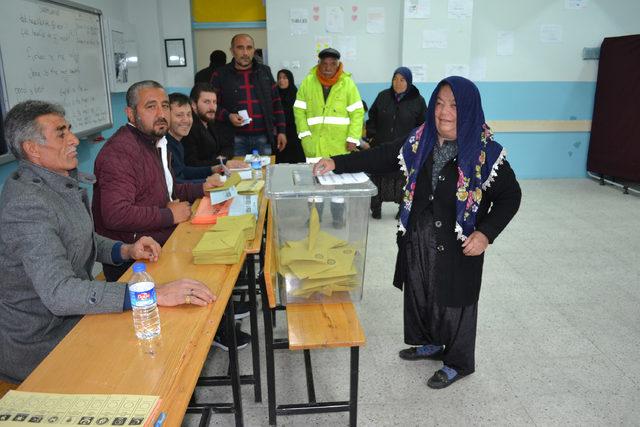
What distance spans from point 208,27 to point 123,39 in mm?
1242

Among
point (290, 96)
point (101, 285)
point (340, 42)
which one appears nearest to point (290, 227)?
point (101, 285)

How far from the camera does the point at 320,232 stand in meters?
1.82

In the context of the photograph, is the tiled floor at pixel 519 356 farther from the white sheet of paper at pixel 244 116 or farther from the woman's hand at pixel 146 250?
the white sheet of paper at pixel 244 116

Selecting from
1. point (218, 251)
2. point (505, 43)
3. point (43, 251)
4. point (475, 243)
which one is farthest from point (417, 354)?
point (505, 43)

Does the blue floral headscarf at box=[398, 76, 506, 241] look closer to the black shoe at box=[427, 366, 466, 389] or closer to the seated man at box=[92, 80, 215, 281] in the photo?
the black shoe at box=[427, 366, 466, 389]

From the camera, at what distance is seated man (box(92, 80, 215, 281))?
6.95 ft

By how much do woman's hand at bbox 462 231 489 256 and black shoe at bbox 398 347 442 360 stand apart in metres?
0.76

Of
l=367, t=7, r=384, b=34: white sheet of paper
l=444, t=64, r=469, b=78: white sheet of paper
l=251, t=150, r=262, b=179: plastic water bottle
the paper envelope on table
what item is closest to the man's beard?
l=251, t=150, r=262, b=179: plastic water bottle

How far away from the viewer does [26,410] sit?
3.31 feet

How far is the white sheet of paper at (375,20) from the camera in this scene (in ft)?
19.4

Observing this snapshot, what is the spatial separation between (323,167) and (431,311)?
0.88 metres

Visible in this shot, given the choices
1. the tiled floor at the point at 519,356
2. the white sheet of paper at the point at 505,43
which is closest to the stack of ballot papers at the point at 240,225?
the tiled floor at the point at 519,356

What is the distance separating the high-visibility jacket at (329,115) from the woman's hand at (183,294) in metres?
3.07

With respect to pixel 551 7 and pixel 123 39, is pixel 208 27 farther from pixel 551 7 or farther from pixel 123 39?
pixel 551 7
